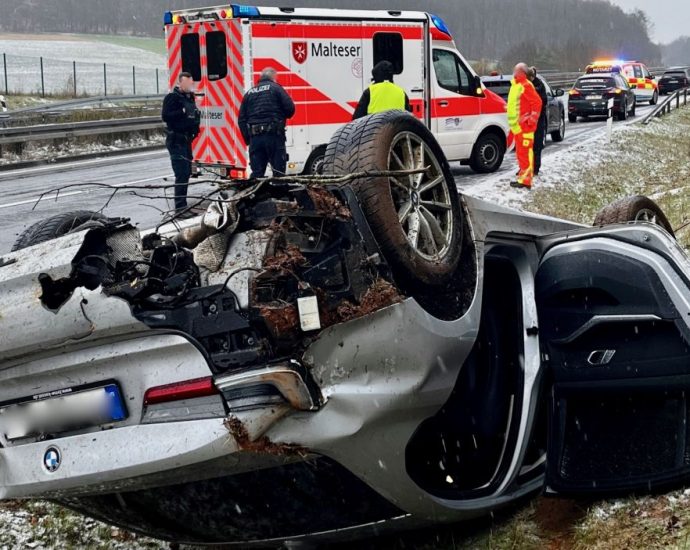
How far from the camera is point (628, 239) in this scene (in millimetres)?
3805

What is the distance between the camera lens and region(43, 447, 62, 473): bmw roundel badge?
295cm

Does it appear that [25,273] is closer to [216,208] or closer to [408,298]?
[216,208]

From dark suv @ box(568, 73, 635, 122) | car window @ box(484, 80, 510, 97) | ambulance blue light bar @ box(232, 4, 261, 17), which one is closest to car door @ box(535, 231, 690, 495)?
ambulance blue light bar @ box(232, 4, 261, 17)

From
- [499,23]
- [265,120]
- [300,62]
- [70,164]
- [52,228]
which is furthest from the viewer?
[499,23]

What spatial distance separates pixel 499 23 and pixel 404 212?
111178 mm

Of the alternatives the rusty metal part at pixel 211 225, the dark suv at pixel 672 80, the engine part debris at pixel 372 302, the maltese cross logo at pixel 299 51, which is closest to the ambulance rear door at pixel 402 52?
the maltese cross logo at pixel 299 51

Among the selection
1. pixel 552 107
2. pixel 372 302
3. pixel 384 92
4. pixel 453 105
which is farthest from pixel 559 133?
pixel 372 302

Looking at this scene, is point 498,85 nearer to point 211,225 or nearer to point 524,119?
point 524,119

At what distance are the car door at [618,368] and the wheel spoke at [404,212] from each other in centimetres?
83

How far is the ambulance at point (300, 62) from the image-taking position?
479 inches

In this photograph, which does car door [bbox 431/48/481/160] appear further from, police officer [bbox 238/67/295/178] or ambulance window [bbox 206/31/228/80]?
police officer [bbox 238/67/295/178]

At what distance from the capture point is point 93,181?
1282 cm

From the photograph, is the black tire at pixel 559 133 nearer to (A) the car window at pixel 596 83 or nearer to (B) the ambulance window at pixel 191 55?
(A) the car window at pixel 596 83

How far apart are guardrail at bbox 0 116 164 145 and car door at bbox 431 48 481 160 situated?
8.78 metres
